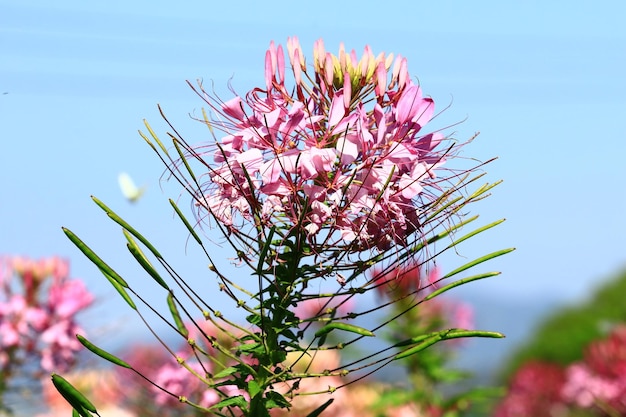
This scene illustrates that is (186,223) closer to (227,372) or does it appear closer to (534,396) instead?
(227,372)

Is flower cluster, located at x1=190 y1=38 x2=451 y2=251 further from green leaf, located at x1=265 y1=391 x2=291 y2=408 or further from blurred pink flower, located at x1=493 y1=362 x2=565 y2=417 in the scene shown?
blurred pink flower, located at x1=493 y1=362 x2=565 y2=417

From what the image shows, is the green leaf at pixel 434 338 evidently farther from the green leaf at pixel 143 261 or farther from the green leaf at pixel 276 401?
the green leaf at pixel 143 261

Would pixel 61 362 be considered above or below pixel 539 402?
below

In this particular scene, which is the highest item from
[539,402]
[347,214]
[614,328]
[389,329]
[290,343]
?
[539,402]

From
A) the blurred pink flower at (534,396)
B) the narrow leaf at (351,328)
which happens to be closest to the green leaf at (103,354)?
the narrow leaf at (351,328)

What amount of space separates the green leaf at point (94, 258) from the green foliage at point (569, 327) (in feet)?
138

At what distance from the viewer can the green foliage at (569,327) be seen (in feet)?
147

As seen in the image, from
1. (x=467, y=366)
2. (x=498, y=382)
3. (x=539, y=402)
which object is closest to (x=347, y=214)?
(x=467, y=366)

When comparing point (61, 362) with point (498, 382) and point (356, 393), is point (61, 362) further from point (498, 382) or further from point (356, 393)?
point (498, 382)

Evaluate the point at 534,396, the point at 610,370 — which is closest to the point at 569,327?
the point at 534,396

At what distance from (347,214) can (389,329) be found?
457 centimetres

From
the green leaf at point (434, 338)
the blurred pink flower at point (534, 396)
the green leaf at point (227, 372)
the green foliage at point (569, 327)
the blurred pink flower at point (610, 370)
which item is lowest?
the green leaf at point (434, 338)

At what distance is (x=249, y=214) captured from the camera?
2.50m

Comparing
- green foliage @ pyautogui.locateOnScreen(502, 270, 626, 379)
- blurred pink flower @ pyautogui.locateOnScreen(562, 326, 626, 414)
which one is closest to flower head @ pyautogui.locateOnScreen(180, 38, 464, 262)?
blurred pink flower @ pyautogui.locateOnScreen(562, 326, 626, 414)
